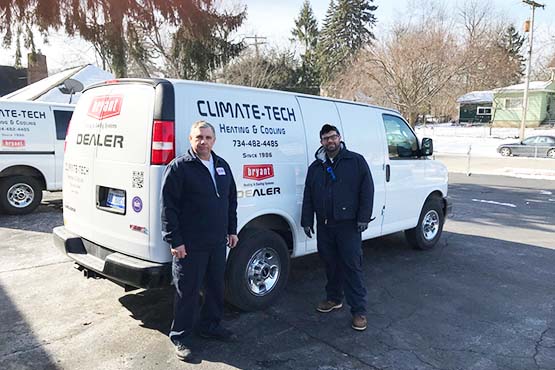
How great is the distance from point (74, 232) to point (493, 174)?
17.4 metres

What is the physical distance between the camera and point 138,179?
3.64 metres

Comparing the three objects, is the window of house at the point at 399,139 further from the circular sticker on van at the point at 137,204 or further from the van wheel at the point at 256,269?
the circular sticker on van at the point at 137,204

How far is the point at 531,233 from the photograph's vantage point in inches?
317

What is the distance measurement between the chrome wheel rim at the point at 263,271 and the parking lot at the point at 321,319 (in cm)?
24

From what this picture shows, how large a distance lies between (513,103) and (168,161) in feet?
164

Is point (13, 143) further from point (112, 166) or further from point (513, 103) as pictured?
point (513, 103)

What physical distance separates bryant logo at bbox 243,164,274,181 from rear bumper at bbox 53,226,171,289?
1064 millimetres

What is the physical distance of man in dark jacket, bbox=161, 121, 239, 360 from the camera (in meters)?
3.34

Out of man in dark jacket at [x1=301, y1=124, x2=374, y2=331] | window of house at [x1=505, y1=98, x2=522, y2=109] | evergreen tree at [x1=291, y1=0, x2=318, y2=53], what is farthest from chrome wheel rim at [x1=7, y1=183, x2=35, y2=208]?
evergreen tree at [x1=291, y1=0, x2=318, y2=53]

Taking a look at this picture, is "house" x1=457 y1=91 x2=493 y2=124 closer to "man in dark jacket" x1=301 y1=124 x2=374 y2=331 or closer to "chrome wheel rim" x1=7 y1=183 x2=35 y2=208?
"chrome wheel rim" x1=7 y1=183 x2=35 y2=208

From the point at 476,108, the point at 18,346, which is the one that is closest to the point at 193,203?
the point at 18,346

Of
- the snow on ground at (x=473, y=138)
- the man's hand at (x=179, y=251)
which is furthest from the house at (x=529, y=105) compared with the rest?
the man's hand at (x=179, y=251)

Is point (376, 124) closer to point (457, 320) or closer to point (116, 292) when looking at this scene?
point (457, 320)

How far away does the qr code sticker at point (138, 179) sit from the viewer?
3.61 metres
